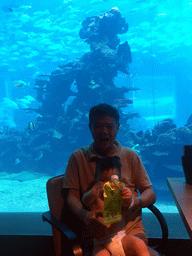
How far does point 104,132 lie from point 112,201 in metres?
0.54

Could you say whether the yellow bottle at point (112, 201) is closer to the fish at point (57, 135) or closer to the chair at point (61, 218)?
the chair at point (61, 218)

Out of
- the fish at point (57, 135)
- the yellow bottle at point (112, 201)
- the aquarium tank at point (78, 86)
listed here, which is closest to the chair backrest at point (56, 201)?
the yellow bottle at point (112, 201)

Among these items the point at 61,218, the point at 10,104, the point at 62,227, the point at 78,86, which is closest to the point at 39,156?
the point at 78,86

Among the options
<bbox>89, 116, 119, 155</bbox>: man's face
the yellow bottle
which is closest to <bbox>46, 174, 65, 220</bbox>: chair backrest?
<bbox>89, 116, 119, 155</bbox>: man's face

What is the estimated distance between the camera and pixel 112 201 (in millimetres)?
1214

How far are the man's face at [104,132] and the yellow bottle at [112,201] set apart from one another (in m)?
0.40

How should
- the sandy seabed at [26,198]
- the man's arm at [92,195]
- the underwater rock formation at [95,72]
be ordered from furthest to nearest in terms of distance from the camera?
the underwater rock formation at [95,72], the sandy seabed at [26,198], the man's arm at [92,195]

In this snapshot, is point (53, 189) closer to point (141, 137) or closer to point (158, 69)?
point (141, 137)

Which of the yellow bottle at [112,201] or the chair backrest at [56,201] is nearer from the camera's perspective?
the yellow bottle at [112,201]

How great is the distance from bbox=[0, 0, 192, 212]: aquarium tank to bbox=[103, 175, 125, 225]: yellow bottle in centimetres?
579

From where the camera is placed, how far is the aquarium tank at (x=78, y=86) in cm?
800

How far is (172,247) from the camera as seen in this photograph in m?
2.28

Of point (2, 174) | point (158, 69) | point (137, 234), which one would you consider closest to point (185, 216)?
point (137, 234)

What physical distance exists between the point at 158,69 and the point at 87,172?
37.0m
